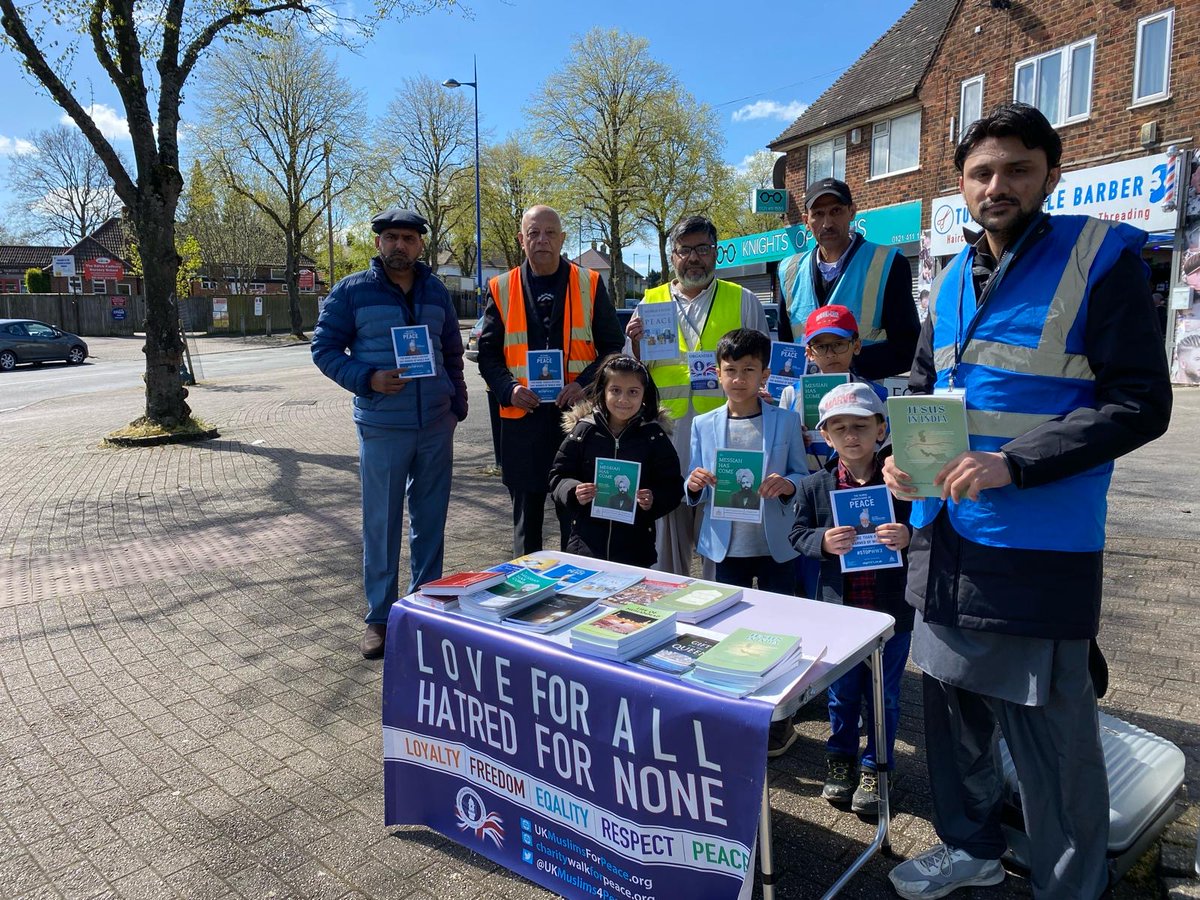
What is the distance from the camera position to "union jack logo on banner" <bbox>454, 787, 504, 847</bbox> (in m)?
2.54

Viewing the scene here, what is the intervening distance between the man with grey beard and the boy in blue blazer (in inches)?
20.5

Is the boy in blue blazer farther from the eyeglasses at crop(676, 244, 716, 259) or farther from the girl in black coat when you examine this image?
the eyeglasses at crop(676, 244, 716, 259)

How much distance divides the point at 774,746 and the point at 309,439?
994 cm

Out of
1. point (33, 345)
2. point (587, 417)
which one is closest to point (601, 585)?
point (587, 417)

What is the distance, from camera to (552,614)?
252 cm

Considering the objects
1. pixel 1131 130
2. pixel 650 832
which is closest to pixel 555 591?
pixel 650 832

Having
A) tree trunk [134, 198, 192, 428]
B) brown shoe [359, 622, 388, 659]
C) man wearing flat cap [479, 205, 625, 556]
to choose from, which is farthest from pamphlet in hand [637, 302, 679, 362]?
tree trunk [134, 198, 192, 428]

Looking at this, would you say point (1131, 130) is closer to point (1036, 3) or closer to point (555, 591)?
point (1036, 3)

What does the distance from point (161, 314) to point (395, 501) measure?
9.01 m

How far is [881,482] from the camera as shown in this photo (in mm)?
2988

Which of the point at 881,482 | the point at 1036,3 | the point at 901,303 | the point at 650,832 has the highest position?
the point at 1036,3

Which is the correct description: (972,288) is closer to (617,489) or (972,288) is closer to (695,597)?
(695,597)

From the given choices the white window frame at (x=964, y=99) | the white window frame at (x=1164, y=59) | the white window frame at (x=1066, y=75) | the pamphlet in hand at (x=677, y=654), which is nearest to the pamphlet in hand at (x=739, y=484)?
the pamphlet in hand at (x=677, y=654)

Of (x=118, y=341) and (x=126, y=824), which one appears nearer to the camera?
(x=126, y=824)
